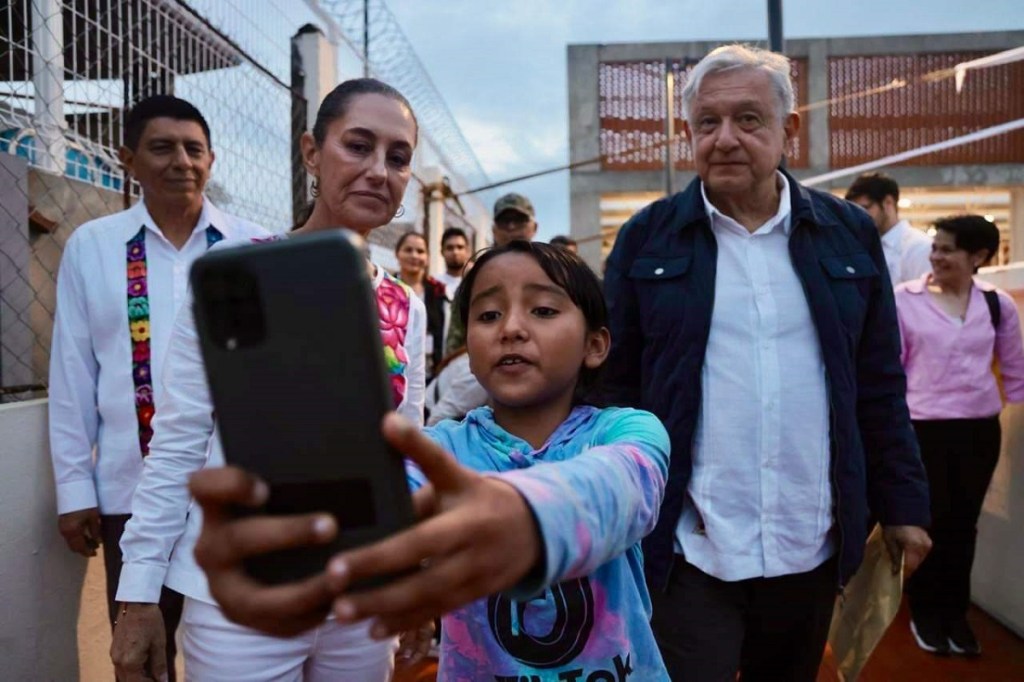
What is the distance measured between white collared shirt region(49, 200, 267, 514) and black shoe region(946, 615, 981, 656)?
3.70 metres

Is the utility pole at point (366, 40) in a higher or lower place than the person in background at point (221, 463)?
higher

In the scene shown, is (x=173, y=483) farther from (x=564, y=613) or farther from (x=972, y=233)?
(x=972, y=233)

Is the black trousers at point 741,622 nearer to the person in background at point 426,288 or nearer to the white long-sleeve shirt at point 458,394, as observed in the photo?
the white long-sleeve shirt at point 458,394

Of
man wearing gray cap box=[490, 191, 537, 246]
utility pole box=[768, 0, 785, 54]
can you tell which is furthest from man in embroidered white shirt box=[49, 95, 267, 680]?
utility pole box=[768, 0, 785, 54]

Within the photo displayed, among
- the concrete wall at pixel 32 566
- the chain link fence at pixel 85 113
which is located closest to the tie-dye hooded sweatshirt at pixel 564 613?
the concrete wall at pixel 32 566

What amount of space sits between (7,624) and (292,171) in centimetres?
289

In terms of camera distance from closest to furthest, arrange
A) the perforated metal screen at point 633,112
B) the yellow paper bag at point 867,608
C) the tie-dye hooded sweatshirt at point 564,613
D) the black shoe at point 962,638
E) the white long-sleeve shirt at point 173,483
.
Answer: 1. the tie-dye hooded sweatshirt at point 564,613
2. the white long-sleeve shirt at point 173,483
3. the yellow paper bag at point 867,608
4. the black shoe at point 962,638
5. the perforated metal screen at point 633,112

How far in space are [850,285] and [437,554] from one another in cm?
169

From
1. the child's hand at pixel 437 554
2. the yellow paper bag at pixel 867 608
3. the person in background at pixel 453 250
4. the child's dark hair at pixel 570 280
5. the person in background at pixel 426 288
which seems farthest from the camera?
the person in background at pixel 453 250

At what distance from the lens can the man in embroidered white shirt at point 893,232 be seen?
15.2 feet

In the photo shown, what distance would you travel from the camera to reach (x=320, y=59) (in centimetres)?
475

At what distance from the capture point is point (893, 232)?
4.79 metres

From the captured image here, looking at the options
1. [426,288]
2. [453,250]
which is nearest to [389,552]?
[426,288]

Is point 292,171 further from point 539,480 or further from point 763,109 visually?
point 539,480
